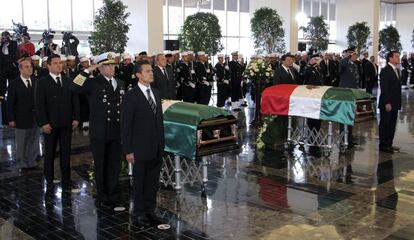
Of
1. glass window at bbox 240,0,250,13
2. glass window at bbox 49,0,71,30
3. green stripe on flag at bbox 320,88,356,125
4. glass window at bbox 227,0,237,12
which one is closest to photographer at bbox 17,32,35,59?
glass window at bbox 49,0,71,30

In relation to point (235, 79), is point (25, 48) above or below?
above

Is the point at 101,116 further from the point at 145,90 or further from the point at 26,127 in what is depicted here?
the point at 26,127

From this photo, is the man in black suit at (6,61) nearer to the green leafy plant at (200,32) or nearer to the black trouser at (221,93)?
the green leafy plant at (200,32)

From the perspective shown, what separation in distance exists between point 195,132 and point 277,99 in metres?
3.09

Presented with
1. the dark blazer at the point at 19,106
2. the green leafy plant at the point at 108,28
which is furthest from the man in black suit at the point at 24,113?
the green leafy plant at the point at 108,28

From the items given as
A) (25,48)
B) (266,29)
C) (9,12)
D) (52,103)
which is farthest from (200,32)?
(52,103)

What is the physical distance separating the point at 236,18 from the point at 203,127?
1748 centimetres

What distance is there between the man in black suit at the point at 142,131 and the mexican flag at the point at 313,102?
12.0 ft

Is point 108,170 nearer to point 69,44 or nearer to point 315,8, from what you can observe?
point 69,44

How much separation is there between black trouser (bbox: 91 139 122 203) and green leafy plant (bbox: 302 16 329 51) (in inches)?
662

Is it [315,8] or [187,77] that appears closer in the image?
[187,77]

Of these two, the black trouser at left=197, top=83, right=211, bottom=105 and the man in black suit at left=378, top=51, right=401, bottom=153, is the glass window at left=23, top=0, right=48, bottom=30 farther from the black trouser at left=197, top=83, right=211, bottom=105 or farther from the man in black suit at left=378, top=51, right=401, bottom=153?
the man in black suit at left=378, top=51, right=401, bottom=153

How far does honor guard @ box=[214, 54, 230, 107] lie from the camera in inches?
556

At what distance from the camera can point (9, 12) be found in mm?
14484
